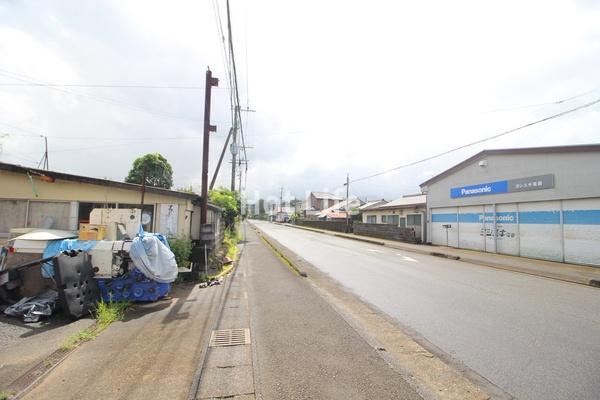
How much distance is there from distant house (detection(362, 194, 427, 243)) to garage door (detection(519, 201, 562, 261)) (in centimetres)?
863

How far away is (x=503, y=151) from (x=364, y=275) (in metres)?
12.5

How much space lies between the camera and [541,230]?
15.3m

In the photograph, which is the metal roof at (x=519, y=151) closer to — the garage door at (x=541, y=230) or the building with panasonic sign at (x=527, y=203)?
the building with panasonic sign at (x=527, y=203)

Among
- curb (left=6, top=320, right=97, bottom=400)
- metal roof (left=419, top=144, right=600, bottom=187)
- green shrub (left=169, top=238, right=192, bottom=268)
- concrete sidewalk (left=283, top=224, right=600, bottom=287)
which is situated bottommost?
curb (left=6, top=320, right=97, bottom=400)

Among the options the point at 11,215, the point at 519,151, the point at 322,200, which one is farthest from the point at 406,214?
the point at 322,200

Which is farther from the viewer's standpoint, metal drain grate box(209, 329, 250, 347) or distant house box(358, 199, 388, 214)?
distant house box(358, 199, 388, 214)

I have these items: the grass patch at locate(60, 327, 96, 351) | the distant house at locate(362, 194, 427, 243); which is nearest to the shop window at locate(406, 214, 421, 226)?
the distant house at locate(362, 194, 427, 243)

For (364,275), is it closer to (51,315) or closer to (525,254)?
(51,315)

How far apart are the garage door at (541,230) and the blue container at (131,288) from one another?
55.4ft

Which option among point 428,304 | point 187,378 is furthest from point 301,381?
point 428,304

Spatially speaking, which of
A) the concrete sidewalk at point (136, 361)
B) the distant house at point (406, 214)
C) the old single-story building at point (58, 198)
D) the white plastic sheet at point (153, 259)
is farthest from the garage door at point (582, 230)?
the old single-story building at point (58, 198)

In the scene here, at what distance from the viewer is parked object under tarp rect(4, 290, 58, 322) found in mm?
5883

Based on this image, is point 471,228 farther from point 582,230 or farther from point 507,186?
point 582,230

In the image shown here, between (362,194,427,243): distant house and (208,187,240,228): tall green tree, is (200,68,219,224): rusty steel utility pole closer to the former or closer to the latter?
(208,187,240,228): tall green tree
